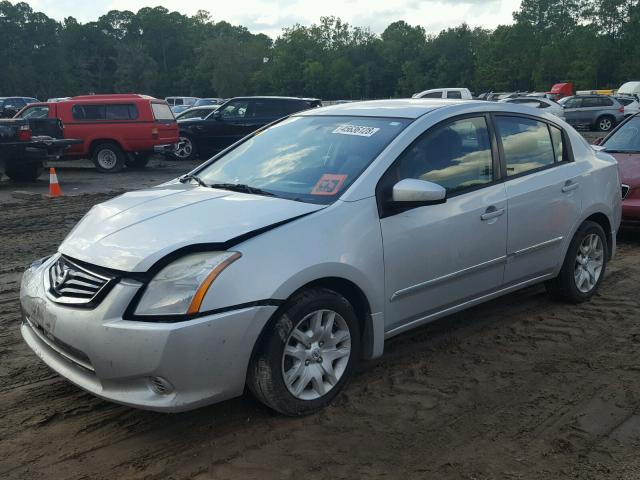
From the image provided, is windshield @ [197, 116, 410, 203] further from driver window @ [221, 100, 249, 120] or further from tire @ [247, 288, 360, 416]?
driver window @ [221, 100, 249, 120]

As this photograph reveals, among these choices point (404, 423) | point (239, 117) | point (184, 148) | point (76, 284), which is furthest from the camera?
point (184, 148)

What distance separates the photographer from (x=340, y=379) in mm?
3752

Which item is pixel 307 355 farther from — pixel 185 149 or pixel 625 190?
pixel 185 149

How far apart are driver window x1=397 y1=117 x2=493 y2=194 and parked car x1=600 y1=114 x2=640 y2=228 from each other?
355 centimetres

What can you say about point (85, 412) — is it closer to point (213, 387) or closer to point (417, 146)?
point (213, 387)

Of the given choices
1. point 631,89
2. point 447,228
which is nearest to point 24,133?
point 447,228

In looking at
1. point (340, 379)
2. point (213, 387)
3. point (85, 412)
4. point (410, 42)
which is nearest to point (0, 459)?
point (85, 412)

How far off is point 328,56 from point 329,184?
320 ft

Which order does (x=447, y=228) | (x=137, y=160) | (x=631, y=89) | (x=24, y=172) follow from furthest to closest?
(x=631, y=89), (x=137, y=160), (x=24, y=172), (x=447, y=228)

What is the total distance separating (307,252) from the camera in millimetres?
3498

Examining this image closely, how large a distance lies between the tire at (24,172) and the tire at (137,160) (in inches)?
116

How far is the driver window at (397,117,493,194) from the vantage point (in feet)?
13.8

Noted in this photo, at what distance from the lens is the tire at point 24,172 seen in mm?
14164

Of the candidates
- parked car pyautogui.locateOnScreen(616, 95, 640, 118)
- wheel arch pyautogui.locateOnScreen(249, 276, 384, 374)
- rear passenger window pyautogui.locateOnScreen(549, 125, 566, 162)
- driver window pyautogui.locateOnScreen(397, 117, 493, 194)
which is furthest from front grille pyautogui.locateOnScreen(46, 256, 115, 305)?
parked car pyautogui.locateOnScreen(616, 95, 640, 118)
